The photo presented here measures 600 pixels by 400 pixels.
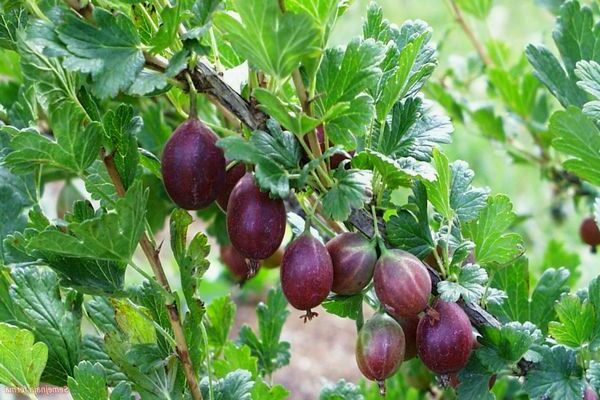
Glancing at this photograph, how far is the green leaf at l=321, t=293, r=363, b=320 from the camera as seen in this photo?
85 cm

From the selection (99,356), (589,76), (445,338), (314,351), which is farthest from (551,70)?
(314,351)

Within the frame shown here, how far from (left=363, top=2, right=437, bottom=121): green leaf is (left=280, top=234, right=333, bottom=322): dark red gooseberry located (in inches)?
5.9

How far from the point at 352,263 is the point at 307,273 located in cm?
5

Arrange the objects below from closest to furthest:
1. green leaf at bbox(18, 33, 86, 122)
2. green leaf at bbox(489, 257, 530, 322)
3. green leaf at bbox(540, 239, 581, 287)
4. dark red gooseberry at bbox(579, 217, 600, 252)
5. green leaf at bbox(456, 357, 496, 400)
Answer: green leaf at bbox(18, 33, 86, 122), green leaf at bbox(456, 357, 496, 400), green leaf at bbox(489, 257, 530, 322), dark red gooseberry at bbox(579, 217, 600, 252), green leaf at bbox(540, 239, 581, 287)

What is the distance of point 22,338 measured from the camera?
79 centimetres

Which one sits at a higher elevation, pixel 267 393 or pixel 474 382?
pixel 474 382

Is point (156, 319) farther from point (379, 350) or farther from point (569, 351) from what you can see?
point (569, 351)

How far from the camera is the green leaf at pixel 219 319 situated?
1062mm

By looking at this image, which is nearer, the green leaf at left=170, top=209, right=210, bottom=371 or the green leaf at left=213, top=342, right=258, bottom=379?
the green leaf at left=170, top=209, right=210, bottom=371

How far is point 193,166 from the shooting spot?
741 millimetres

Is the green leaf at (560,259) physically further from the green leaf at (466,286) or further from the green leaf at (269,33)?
the green leaf at (269,33)

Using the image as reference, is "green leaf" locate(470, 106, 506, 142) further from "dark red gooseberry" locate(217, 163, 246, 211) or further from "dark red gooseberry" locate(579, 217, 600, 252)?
"dark red gooseberry" locate(217, 163, 246, 211)

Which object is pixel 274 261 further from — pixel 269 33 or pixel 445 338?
pixel 269 33

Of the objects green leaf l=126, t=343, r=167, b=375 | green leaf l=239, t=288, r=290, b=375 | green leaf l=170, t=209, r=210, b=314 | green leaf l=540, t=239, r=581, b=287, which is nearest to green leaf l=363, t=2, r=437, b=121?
green leaf l=170, t=209, r=210, b=314
